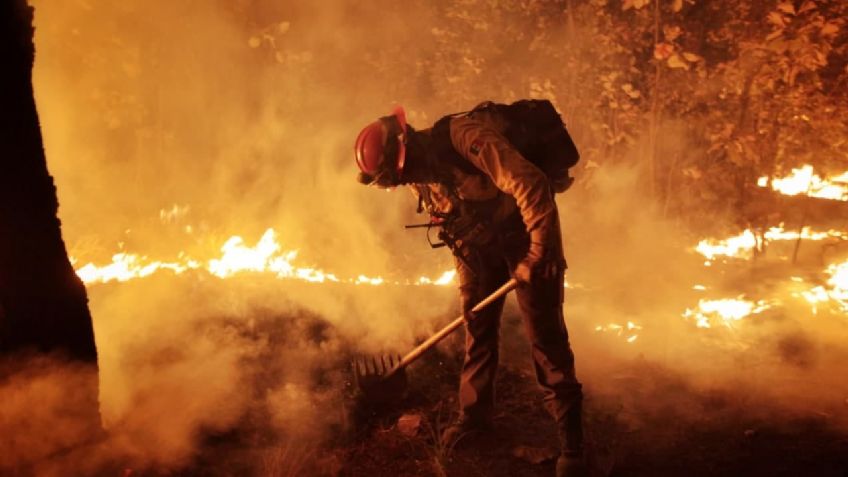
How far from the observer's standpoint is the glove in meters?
3.12

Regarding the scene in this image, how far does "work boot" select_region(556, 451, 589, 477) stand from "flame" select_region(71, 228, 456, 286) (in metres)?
4.12

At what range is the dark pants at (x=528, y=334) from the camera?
3412 mm

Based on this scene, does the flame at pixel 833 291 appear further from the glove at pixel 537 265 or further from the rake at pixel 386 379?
the rake at pixel 386 379

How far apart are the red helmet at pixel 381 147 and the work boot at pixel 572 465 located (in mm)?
2076

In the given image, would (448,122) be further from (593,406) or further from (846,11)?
(846,11)

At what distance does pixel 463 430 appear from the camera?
3.87 metres

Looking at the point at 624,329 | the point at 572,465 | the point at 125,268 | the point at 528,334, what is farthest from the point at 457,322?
the point at 125,268

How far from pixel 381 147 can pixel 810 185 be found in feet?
21.2

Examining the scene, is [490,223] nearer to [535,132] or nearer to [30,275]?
[535,132]

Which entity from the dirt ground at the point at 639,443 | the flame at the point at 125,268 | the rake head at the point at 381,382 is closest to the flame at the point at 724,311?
the dirt ground at the point at 639,443

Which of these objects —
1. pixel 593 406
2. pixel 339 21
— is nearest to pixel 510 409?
pixel 593 406

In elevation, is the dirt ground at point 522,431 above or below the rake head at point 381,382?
below

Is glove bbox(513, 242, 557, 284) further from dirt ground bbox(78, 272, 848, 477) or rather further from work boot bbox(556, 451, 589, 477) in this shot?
dirt ground bbox(78, 272, 848, 477)

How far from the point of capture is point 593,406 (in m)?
4.32
